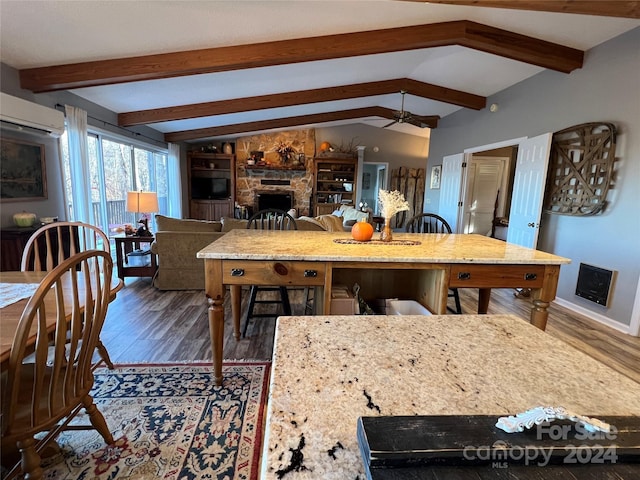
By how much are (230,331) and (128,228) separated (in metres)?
2.42

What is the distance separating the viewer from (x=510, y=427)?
0.45 meters

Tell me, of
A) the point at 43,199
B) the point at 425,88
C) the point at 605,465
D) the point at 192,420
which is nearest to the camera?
the point at 605,465

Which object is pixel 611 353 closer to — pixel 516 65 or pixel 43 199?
pixel 516 65

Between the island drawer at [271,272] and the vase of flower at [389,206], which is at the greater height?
the vase of flower at [389,206]

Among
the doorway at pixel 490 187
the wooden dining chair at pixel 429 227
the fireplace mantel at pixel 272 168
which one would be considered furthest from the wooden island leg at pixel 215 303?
the fireplace mantel at pixel 272 168

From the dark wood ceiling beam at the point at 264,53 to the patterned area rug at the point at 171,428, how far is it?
2841 mm

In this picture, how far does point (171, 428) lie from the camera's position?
5.45 feet

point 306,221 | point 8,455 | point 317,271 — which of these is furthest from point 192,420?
point 306,221

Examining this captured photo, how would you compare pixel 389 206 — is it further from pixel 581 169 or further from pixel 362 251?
pixel 581 169

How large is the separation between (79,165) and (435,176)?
247 inches

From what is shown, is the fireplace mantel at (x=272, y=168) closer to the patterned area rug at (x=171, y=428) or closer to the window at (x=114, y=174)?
the window at (x=114, y=174)

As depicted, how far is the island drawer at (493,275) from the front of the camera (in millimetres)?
1850

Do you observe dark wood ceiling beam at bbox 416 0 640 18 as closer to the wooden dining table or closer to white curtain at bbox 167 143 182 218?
the wooden dining table

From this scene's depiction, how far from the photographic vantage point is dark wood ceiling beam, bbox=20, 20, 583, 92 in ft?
10.5
